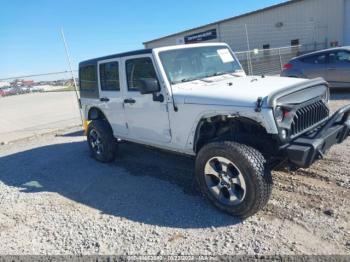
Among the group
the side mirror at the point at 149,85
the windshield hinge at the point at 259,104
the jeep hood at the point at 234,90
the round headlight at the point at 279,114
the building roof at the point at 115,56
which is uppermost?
the building roof at the point at 115,56

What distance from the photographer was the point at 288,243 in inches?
123

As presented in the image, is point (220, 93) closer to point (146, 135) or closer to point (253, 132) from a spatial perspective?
point (253, 132)

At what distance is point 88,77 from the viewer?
6.39m

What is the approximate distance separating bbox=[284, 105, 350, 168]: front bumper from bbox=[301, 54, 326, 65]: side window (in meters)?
7.30

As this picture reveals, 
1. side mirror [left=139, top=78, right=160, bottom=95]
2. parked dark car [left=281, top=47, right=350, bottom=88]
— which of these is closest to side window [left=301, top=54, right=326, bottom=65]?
parked dark car [left=281, top=47, right=350, bottom=88]

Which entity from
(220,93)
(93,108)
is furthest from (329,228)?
(93,108)

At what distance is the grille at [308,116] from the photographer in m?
3.57

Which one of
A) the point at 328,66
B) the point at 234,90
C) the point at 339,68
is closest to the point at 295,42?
the point at 328,66

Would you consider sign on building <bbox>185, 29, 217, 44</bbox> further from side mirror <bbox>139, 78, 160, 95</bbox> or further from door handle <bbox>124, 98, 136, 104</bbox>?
side mirror <bbox>139, 78, 160, 95</bbox>

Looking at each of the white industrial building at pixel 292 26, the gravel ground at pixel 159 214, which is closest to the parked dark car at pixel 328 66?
the gravel ground at pixel 159 214

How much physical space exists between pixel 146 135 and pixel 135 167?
100 cm

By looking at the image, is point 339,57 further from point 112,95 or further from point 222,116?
point 222,116

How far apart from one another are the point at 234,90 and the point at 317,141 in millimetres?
1089

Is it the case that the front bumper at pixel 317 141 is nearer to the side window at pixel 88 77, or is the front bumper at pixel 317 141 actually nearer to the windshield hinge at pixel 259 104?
the windshield hinge at pixel 259 104
